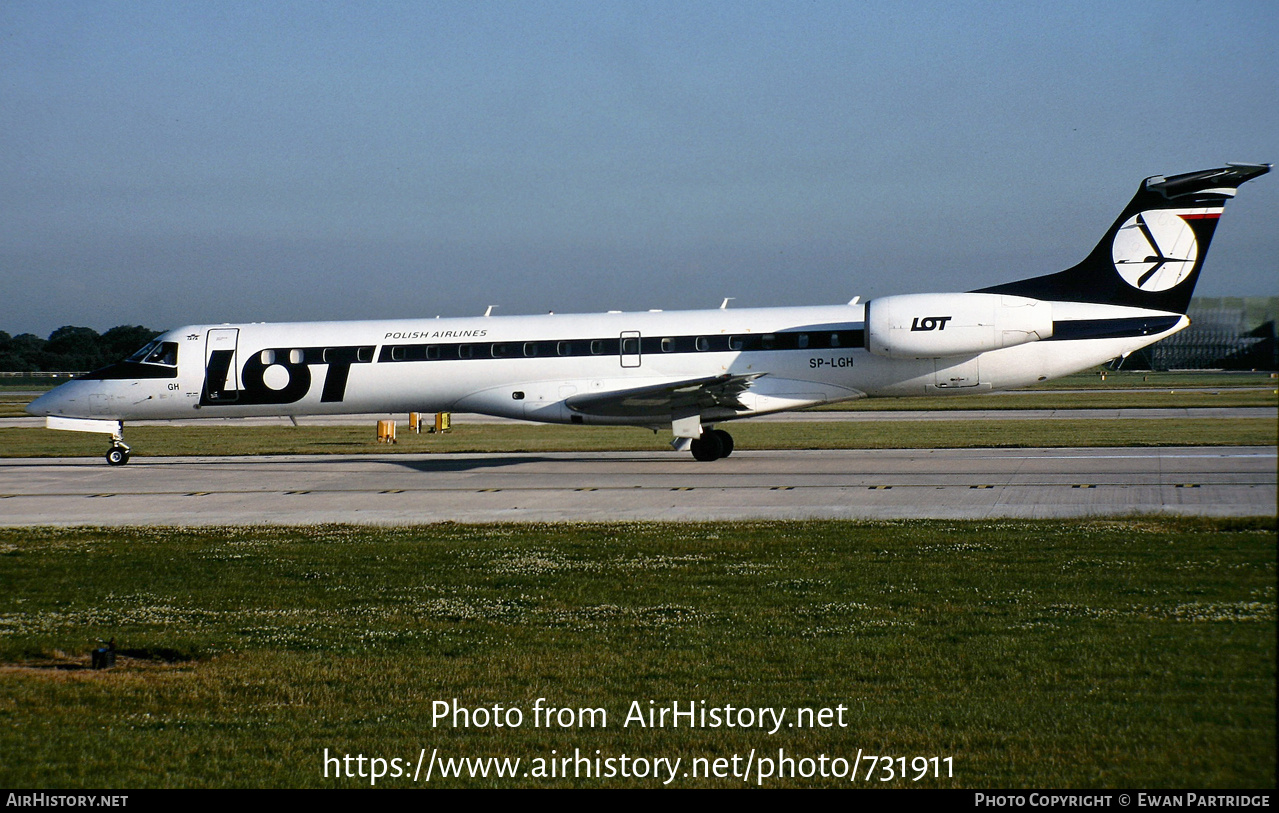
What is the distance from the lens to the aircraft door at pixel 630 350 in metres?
26.1

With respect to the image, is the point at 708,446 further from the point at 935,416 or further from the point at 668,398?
the point at 935,416

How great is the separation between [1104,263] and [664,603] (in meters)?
17.6

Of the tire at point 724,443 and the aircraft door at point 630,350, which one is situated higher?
the aircraft door at point 630,350

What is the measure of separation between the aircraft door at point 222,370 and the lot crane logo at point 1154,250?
21.1m

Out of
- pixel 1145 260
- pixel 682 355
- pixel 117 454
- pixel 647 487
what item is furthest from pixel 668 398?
pixel 117 454

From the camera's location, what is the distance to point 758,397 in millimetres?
25516

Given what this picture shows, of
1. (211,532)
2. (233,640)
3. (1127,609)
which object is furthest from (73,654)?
(1127,609)

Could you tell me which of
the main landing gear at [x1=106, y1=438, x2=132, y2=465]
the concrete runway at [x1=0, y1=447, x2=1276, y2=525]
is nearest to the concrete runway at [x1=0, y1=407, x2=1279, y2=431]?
the main landing gear at [x1=106, y1=438, x2=132, y2=465]

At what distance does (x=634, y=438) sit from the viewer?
34.8 m

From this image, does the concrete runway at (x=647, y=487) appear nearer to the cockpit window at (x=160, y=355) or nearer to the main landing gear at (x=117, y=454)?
the main landing gear at (x=117, y=454)

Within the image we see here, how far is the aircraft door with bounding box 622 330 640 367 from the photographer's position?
2606 centimetres

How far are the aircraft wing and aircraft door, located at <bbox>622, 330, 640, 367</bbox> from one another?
1.10 metres

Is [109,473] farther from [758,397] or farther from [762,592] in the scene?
[762,592]

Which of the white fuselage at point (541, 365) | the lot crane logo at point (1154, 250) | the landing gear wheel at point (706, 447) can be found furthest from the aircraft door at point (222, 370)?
the lot crane logo at point (1154, 250)
